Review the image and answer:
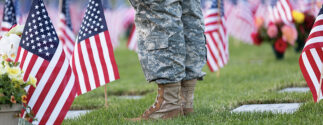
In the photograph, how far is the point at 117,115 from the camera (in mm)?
3578

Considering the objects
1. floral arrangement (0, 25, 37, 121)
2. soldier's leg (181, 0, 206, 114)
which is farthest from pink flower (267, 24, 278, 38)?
floral arrangement (0, 25, 37, 121)

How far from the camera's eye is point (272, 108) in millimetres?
3588

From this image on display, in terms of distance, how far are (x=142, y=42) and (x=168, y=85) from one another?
0.34m

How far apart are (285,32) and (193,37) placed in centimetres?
575

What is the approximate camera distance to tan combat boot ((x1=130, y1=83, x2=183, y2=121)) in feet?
10.6

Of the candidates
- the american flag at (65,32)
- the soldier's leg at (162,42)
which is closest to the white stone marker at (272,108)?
the soldier's leg at (162,42)

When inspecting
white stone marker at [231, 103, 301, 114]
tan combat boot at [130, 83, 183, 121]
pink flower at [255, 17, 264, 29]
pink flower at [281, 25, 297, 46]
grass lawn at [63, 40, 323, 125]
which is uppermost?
→ pink flower at [255, 17, 264, 29]

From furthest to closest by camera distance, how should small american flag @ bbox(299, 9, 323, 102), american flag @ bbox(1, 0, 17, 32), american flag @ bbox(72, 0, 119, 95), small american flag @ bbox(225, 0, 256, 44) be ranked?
small american flag @ bbox(225, 0, 256, 44) → american flag @ bbox(1, 0, 17, 32) → american flag @ bbox(72, 0, 119, 95) → small american flag @ bbox(299, 9, 323, 102)

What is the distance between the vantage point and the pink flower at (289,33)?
868 centimetres

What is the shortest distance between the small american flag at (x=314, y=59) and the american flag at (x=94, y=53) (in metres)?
1.48

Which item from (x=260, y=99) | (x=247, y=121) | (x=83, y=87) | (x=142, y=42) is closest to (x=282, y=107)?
(x=260, y=99)

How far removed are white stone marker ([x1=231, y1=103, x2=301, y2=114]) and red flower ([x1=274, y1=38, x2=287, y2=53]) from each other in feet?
17.5

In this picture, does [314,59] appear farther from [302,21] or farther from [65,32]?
[302,21]

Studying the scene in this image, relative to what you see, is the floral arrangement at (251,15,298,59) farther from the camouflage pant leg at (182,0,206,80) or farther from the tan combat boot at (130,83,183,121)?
the tan combat boot at (130,83,183,121)
